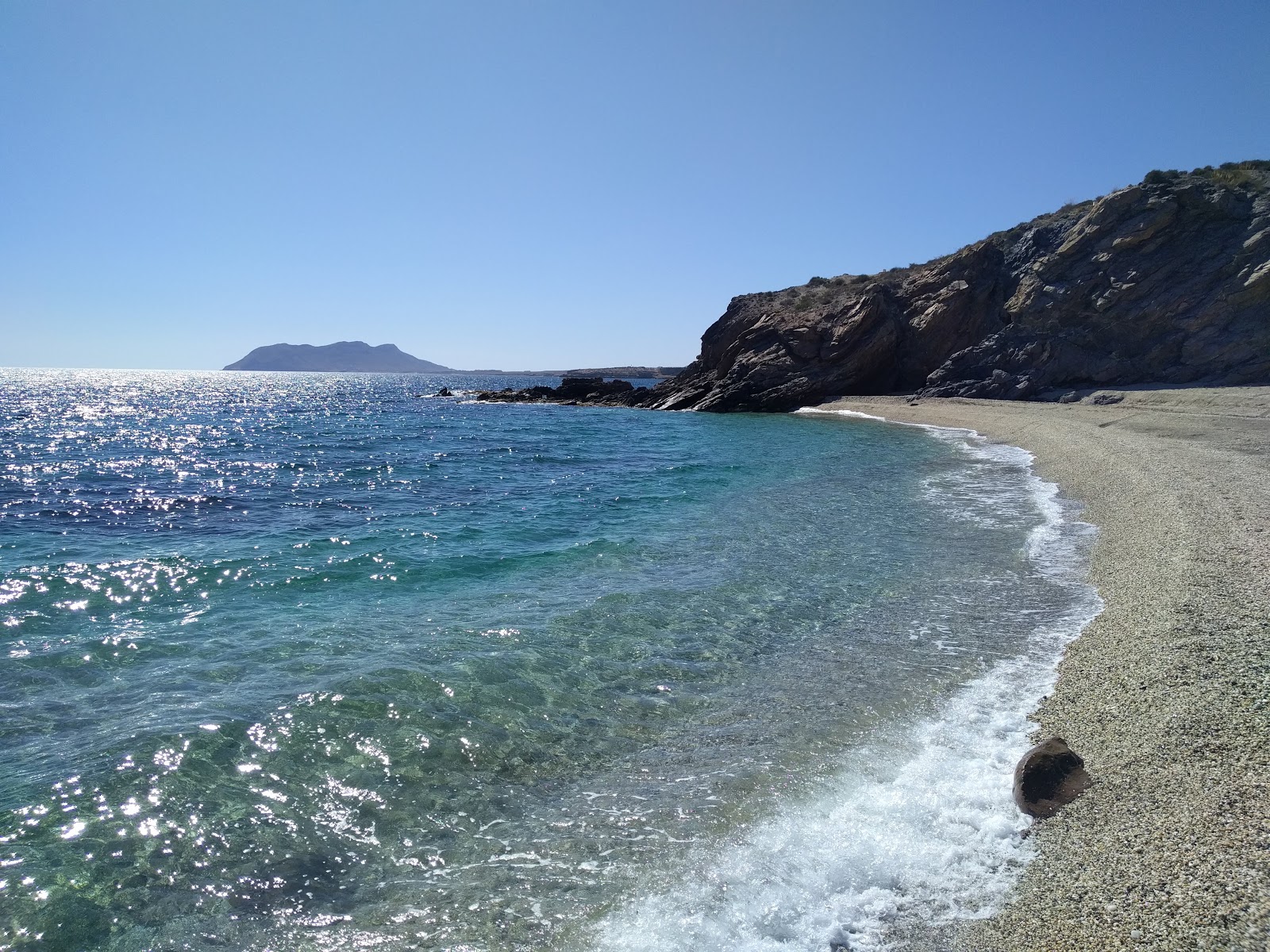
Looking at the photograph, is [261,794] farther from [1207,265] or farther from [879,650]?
[1207,265]

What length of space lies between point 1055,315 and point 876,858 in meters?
47.4

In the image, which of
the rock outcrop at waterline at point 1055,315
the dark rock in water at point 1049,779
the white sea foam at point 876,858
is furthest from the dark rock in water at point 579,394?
the dark rock in water at point 1049,779

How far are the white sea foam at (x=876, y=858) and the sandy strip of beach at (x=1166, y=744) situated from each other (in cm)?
28

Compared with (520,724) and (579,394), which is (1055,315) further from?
(520,724)

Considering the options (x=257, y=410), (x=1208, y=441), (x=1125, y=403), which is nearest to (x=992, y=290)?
(x=1125, y=403)

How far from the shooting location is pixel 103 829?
5062 millimetres

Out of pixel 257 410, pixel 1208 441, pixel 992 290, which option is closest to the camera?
pixel 1208 441

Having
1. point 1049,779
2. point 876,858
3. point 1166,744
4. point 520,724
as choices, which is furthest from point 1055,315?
point 876,858

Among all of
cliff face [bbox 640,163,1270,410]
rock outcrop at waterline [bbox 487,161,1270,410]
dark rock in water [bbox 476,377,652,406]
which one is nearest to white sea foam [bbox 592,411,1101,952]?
cliff face [bbox 640,163,1270,410]

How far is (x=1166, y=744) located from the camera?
16.8ft

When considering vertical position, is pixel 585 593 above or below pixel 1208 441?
below

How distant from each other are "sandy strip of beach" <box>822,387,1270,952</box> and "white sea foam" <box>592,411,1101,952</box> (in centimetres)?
28

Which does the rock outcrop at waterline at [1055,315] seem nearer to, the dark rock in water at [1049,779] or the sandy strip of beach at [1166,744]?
the sandy strip of beach at [1166,744]

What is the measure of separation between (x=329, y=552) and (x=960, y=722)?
36.5ft
